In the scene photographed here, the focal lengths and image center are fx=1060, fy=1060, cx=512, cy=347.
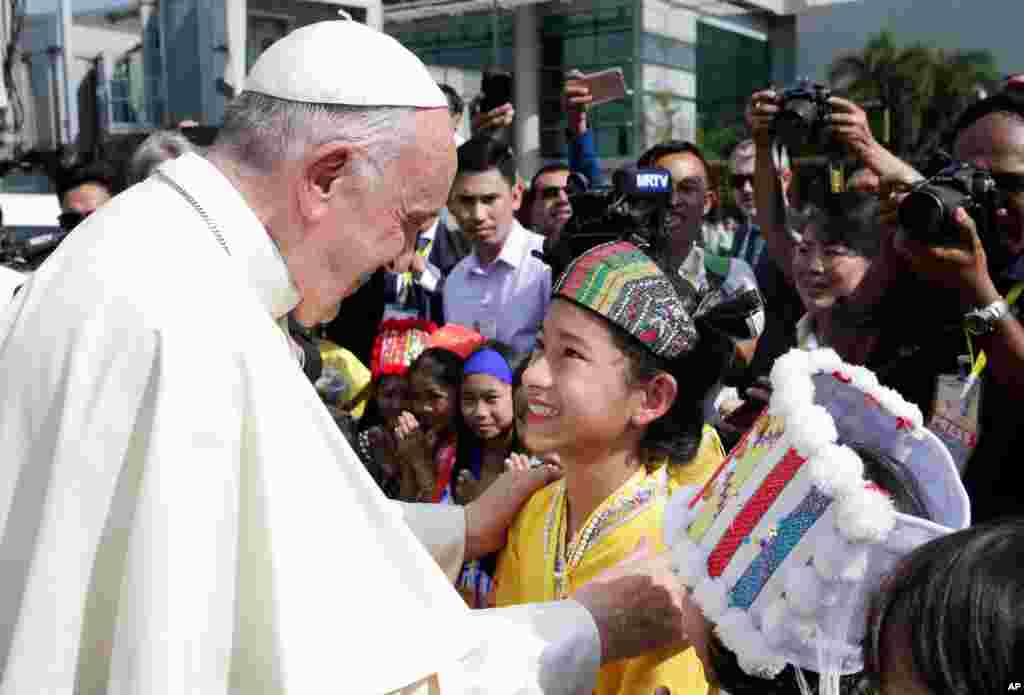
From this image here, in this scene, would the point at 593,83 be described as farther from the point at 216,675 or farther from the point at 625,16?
the point at 625,16

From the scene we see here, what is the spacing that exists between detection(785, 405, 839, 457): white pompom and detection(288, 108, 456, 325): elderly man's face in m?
0.97

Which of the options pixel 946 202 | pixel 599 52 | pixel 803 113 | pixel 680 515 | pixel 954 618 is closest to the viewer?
pixel 954 618

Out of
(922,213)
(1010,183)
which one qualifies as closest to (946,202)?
(922,213)

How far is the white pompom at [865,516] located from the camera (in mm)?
1427

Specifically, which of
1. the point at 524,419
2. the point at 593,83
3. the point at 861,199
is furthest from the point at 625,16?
the point at 524,419

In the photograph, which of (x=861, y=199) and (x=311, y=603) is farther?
(x=861, y=199)

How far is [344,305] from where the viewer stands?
5.96 meters

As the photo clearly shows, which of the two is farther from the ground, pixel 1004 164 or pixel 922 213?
pixel 1004 164

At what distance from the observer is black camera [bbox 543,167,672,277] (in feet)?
9.87

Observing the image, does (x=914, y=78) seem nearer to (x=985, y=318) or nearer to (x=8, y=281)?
(x=985, y=318)

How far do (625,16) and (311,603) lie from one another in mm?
22457

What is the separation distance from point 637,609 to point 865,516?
33.1 inches

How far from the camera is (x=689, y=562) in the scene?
1729 mm

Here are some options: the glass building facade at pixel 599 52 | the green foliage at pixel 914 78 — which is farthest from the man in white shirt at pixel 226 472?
the green foliage at pixel 914 78
